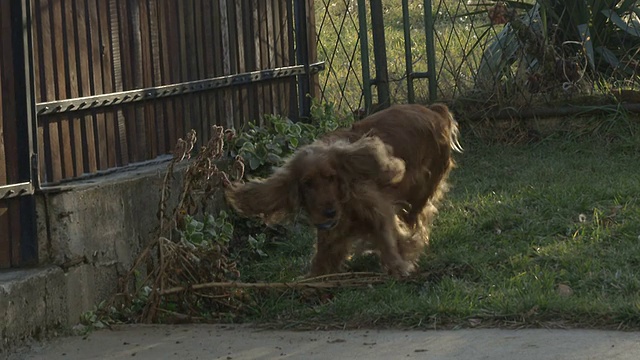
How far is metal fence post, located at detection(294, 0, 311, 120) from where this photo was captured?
859 centimetres

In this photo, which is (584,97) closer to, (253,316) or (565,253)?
(565,253)

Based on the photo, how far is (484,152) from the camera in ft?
29.4

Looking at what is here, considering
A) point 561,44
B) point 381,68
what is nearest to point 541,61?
point 561,44

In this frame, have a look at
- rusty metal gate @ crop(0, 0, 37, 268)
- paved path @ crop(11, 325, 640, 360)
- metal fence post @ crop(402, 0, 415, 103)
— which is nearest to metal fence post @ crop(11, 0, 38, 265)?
rusty metal gate @ crop(0, 0, 37, 268)

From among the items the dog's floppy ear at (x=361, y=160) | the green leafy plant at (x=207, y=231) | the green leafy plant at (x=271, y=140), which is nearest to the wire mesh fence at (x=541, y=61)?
the green leafy plant at (x=271, y=140)

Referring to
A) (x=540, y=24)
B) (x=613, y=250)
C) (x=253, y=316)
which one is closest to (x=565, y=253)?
(x=613, y=250)

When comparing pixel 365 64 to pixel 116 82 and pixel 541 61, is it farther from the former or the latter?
pixel 116 82

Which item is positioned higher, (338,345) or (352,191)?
(352,191)

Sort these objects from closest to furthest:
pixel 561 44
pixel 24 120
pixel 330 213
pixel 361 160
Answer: pixel 24 120
pixel 330 213
pixel 361 160
pixel 561 44

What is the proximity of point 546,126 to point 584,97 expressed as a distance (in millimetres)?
389

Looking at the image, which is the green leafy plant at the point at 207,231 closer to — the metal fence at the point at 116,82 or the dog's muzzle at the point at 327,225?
the metal fence at the point at 116,82

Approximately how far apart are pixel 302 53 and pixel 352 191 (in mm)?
2981

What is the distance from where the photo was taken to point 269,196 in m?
5.89

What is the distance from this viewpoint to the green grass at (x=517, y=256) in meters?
5.09
